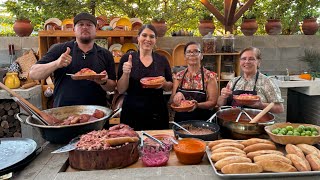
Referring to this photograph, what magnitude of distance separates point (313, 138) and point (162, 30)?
4.11m

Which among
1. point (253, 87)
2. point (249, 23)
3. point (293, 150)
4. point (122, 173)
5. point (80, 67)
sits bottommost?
point (122, 173)

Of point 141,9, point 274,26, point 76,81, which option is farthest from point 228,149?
A: point 141,9

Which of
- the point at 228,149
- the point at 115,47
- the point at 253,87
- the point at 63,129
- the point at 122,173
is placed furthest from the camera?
the point at 115,47

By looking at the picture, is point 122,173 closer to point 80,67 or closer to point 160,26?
point 80,67

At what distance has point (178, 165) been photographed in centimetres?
176

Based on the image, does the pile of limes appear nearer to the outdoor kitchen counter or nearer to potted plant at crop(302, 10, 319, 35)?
the outdoor kitchen counter

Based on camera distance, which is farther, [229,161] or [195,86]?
[195,86]

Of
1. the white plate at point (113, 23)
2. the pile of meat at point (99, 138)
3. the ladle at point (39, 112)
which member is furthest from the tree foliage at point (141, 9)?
the pile of meat at point (99, 138)

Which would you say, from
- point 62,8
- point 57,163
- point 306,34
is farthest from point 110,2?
point 57,163

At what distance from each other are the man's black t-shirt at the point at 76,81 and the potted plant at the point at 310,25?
4.87 m

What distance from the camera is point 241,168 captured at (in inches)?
59.8

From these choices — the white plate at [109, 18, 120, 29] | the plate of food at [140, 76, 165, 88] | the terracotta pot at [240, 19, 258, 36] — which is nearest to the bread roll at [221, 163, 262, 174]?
the plate of food at [140, 76, 165, 88]

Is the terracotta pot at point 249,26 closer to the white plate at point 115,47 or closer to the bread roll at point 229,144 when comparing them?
the white plate at point 115,47

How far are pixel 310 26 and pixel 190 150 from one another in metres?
5.30
